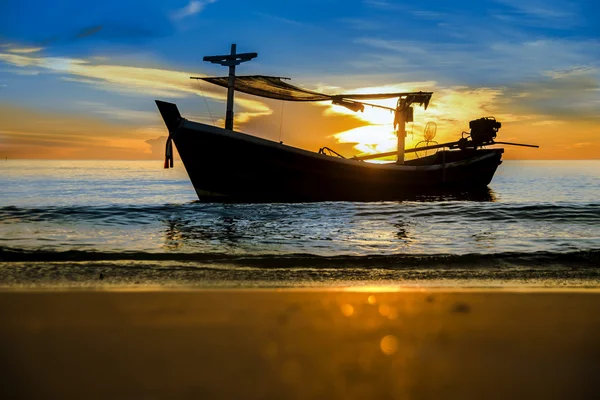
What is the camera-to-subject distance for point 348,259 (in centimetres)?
842

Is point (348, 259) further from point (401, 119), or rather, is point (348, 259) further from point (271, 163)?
point (401, 119)

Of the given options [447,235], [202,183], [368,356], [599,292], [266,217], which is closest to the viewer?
[368,356]

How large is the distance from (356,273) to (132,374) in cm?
463

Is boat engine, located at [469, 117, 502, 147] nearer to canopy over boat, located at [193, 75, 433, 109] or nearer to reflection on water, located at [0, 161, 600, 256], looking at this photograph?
canopy over boat, located at [193, 75, 433, 109]

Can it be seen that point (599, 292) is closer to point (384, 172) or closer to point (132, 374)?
point (132, 374)

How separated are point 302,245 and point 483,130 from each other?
18.4 meters

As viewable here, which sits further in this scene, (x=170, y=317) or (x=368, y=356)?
(x=170, y=317)

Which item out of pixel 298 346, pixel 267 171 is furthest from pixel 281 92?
pixel 298 346

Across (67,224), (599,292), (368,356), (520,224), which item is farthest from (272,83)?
(368,356)

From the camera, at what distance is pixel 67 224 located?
1439 cm

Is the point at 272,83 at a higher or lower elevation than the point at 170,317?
higher

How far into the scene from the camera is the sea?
6.35 metres

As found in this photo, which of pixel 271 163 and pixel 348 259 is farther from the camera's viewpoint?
pixel 271 163

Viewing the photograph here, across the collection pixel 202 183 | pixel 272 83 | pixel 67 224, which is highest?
pixel 272 83
